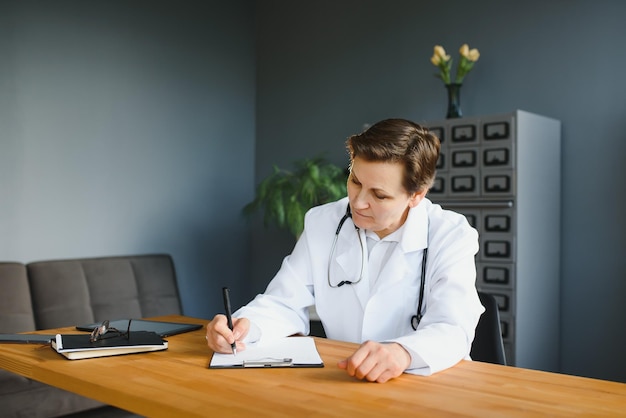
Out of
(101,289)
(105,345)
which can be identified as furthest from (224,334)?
(101,289)

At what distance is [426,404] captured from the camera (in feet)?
4.01

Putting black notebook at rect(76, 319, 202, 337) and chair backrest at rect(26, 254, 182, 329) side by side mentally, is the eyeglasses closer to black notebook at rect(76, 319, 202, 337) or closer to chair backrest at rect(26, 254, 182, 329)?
black notebook at rect(76, 319, 202, 337)

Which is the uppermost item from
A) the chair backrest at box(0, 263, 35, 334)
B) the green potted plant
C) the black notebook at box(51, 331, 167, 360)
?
the green potted plant

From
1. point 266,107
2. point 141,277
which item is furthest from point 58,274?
point 266,107

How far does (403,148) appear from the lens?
1721mm

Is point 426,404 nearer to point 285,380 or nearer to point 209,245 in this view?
point 285,380

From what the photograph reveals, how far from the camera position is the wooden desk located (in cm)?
119

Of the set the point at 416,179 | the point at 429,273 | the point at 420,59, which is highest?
the point at 420,59

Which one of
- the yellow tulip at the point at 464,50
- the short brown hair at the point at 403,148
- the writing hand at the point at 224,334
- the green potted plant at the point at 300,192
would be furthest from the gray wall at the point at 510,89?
the writing hand at the point at 224,334

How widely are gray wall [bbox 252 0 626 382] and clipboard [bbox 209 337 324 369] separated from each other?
229 cm

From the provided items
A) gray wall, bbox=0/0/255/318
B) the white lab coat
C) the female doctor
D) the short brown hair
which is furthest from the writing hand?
gray wall, bbox=0/0/255/318

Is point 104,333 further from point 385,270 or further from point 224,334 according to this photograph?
point 385,270

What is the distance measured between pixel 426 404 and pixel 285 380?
11.9 inches

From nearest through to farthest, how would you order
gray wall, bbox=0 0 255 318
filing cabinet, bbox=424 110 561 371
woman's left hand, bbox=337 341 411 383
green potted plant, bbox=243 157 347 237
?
woman's left hand, bbox=337 341 411 383
filing cabinet, bbox=424 110 561 371
gray wall, bbox=0 0 255 318
green potted plant, bbox=243 157 347 237
